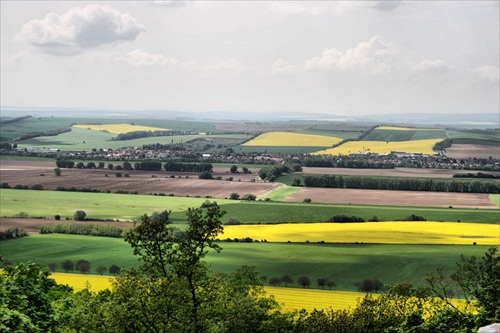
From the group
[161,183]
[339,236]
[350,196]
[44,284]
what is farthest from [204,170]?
[44,284]

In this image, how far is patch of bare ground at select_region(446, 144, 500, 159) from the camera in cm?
16700

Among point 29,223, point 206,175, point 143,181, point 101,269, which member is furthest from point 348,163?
point 101,269

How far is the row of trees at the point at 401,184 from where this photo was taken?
109 m

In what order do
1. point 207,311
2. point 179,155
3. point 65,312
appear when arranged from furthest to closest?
point 179,155 → point 65,312 → point 207,311

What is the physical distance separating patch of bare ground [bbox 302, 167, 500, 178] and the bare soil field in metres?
15.3

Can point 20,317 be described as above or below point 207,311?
above

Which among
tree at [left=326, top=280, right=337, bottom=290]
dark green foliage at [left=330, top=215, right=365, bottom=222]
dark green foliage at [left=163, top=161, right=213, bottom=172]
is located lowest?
tree at [left=326, top=280, right=337, bottom=290]

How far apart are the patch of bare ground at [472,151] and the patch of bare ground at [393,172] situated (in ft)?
99.5

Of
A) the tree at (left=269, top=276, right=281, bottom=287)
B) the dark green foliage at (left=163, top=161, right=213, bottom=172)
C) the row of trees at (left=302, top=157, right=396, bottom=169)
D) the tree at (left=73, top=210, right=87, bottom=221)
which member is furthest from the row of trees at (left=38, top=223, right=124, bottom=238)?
the row of trees at (left=302, top=157, right=396, bottom=169)

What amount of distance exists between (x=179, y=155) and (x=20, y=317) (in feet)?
491

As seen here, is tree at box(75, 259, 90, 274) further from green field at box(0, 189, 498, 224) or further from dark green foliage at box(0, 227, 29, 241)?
green field at box(0, 189, 498, 224)

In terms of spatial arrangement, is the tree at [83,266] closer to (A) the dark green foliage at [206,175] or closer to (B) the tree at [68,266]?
(B) the tree at [68,266]

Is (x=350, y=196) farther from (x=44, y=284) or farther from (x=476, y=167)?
(x=44, y=284)

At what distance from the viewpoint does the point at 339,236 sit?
6844 centimetres
